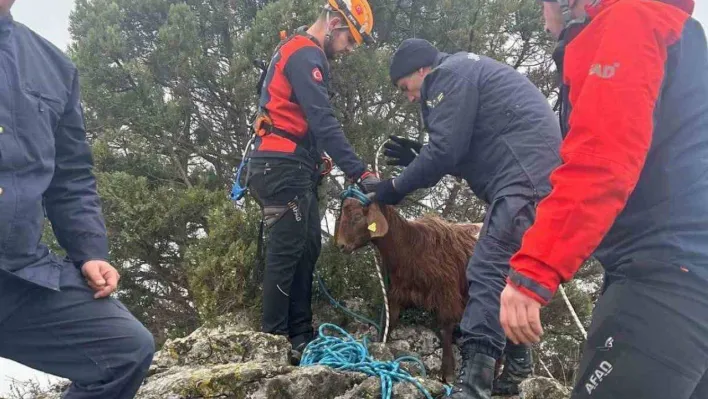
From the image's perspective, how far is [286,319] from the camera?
16.6 feet

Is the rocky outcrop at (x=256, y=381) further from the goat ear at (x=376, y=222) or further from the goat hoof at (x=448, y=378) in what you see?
the goat hoof at (x=448, y=378)

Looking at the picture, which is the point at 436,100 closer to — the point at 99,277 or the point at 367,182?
the point at 367,182

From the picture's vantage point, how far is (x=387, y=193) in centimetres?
444

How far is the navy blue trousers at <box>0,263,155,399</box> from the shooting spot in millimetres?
2426

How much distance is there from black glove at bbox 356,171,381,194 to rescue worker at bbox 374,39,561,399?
81cm

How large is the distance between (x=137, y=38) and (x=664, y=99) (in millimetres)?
8369

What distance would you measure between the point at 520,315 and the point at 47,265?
1889 mm

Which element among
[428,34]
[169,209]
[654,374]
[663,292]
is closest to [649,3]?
[663,292]

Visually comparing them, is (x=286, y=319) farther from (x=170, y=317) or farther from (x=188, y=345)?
(x=170, y=317)

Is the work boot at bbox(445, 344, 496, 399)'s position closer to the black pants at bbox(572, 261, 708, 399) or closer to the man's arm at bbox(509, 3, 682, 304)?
the black pants at bbox(572, 261, 708, 399)

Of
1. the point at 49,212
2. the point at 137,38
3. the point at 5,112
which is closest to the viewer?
the point at 5,112

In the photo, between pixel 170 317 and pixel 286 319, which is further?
pixel 170 317

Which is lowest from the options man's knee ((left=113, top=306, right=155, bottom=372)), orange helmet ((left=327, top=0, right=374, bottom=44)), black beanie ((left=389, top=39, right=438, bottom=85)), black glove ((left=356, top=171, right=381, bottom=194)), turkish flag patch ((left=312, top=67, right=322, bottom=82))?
man's knee ((left=113, top=306, right=155, bottom=372))

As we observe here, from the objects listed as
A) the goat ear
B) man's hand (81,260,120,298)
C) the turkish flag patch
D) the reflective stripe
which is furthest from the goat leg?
the reflective stripe
